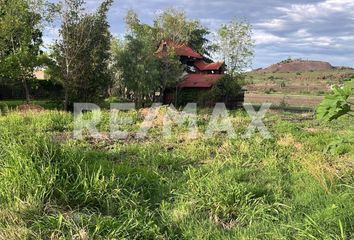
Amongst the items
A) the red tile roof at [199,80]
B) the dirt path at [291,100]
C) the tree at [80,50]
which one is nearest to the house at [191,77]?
the red tile roof at [199,80]

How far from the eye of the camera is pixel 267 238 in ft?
12.8

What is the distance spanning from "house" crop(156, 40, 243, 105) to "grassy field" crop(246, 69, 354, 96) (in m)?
11.3

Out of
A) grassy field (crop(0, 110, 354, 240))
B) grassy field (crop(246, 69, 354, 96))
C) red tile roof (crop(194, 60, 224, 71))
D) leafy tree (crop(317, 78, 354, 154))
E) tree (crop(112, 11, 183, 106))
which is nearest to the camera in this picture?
leafy tree (crop(317, 78, 354, 154))

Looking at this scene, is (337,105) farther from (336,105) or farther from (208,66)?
(208,66)

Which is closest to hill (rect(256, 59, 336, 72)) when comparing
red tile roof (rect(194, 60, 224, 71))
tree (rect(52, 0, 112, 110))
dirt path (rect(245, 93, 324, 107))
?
dirt path (rect(245, 93, 324, 107))

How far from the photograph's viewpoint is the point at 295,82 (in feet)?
169

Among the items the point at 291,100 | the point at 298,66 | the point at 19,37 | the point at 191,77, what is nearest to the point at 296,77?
the point at 298,66

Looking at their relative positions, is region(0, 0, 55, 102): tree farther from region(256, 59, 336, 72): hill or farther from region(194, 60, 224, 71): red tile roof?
region(256, 59, 336, 72): hill

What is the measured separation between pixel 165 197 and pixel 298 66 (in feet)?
193

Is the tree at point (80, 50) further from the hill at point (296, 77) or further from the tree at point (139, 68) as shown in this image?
the hill at point (296, 77)

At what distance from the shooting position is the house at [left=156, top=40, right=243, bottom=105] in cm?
2867

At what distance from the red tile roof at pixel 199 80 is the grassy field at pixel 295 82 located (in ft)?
43.6

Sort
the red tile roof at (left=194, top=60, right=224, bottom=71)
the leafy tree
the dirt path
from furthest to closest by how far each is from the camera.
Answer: the red tile roof at (left=194, top=60, right=224, bottom=71), the dirt path, the leafy tree

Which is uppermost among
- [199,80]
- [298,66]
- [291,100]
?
[298,66]
